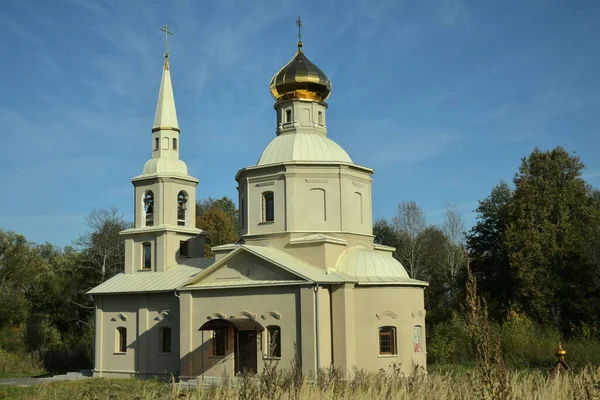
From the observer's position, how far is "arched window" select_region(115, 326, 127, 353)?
2820 centimetres

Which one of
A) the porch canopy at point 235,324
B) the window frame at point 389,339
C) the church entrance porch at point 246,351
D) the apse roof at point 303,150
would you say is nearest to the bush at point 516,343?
the window frame at point 389,339

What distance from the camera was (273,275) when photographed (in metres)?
22.9

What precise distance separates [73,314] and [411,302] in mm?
23865

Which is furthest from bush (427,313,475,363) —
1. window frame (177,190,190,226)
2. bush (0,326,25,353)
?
bush (0,326,25,353)

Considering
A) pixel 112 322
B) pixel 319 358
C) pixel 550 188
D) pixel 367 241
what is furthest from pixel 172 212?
pixel 550 188

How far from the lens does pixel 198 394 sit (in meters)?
7.59

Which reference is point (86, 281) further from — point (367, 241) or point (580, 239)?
point (580, 239)

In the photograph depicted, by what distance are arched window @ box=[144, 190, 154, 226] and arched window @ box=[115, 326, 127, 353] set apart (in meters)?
4.62

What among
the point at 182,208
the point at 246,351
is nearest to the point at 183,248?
the point at 182,208

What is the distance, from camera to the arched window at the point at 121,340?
2820cm

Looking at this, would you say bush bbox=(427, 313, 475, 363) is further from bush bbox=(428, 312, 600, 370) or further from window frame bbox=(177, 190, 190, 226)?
window frame bbox=(177, 190, 190, 226)

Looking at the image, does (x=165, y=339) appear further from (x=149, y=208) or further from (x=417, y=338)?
(x=417, y=338)

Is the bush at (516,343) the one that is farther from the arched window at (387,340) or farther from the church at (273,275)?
the church at (273,275)

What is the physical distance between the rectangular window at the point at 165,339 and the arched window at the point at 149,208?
5.03m
